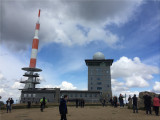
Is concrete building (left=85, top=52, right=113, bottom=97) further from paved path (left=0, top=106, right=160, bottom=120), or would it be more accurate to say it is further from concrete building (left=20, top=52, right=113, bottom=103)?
paved path (left=0, top=106, right=160, bottom=120)

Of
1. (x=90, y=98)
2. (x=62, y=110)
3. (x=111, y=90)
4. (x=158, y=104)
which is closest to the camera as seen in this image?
(x=62, y=110)

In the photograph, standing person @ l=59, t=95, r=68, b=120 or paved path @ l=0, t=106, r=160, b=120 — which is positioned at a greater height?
standing person @ l=59, t=95, r=68, b=120

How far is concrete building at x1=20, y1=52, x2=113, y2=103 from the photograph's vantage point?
66.8m

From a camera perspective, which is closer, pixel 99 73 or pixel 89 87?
pixel 89 87

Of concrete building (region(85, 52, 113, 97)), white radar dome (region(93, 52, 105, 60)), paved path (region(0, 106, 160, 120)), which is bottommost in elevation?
paved path (region(0, 106, 160, 120))

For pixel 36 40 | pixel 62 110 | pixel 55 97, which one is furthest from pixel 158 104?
pixel 36 40

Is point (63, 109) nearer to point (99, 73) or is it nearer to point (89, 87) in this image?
point (89, 87)

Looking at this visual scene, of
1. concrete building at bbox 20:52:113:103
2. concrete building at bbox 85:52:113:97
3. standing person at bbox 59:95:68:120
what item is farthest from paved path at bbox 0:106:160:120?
concrete building at bbox 85:52:113:97

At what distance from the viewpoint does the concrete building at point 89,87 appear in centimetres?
6675

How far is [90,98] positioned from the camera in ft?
232

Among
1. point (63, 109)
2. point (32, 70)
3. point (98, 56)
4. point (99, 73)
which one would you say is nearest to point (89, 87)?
point (99, 73)

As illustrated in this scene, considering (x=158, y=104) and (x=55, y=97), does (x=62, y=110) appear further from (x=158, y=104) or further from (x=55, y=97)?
(x=55, y=97)

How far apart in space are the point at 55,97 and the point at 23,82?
1634 cm

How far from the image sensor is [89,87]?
3243 inches
